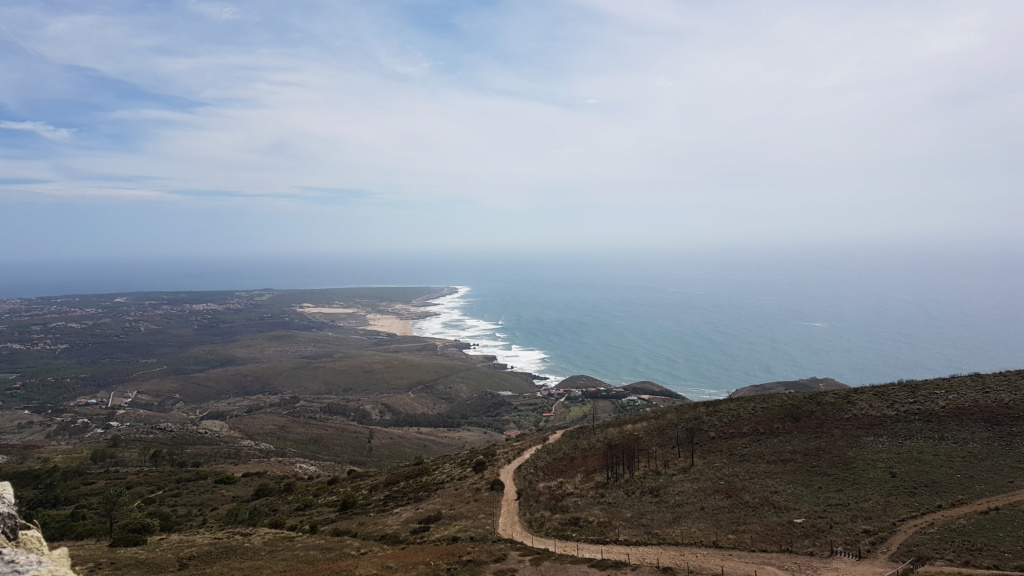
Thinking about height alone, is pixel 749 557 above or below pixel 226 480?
above

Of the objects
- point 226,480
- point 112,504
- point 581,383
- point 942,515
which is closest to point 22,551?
point 942,515

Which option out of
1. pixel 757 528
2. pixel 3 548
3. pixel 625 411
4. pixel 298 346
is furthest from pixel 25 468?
pixel 298 346

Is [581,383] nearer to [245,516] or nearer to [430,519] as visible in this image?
[245,516]

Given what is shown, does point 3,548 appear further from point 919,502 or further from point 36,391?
point 36,391

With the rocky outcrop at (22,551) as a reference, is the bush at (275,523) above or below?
below

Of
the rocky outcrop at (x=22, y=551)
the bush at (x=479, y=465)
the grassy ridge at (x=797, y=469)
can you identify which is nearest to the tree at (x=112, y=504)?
the bush at (x=479, y=465)

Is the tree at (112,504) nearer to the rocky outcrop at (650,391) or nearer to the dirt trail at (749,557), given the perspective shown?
the dirt trail at (749,557)

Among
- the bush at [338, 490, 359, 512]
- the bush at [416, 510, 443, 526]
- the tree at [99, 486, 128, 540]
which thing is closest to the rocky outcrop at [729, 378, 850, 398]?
the bush at [338, 490, 359, 512]
